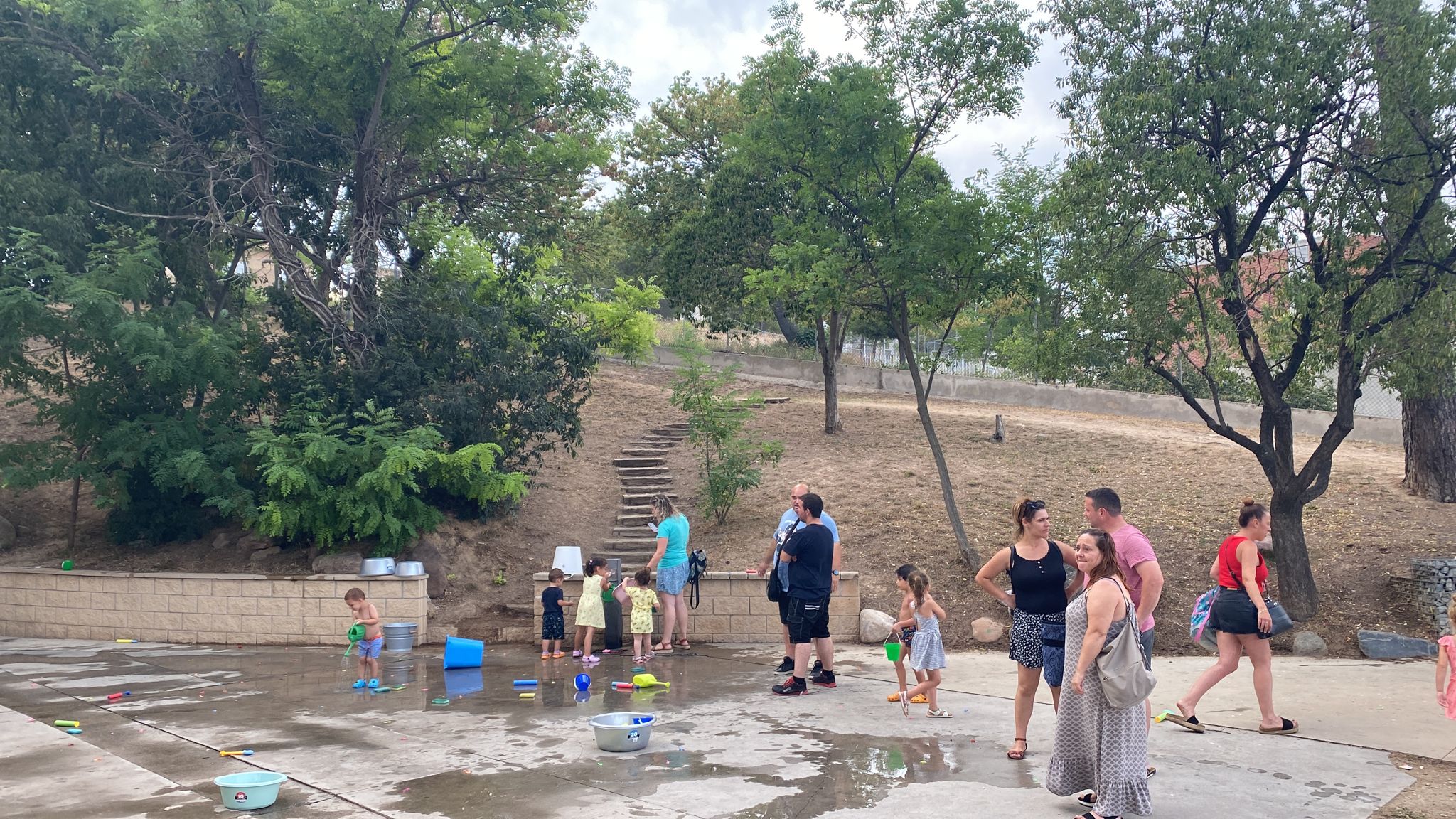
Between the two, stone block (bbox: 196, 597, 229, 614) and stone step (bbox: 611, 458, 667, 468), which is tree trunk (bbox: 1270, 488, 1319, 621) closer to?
stone step (bbox: 611, 458, 667, 468)

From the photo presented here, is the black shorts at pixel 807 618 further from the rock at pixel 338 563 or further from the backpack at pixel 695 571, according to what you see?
A: the rock at pixel 338 563

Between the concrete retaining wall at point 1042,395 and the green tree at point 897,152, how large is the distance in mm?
7517

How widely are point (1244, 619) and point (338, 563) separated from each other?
10.3 metres

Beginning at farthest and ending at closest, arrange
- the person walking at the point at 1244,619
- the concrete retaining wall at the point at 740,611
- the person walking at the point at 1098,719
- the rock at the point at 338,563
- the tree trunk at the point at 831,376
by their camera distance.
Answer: the tree trunk at the point at 831,376, the rock at the point at 338,563, the concrete retaining wall at the point at 740,611, the person walking at the point at 1244,619, the person walking at the point at 1098,719

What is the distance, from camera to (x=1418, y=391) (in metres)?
10.2

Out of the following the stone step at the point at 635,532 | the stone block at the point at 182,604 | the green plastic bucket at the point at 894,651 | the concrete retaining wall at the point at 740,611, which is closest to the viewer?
the green plastic bucket at the point at 894,651

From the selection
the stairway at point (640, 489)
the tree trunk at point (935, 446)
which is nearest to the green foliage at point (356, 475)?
the stairway at point (640, 489)

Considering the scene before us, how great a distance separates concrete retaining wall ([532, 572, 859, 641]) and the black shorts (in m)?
2.74

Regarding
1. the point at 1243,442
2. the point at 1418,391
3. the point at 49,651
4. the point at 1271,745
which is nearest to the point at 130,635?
the point at 49,651

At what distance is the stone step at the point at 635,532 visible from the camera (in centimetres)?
1471

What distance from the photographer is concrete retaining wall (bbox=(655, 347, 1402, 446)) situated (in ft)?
68.1

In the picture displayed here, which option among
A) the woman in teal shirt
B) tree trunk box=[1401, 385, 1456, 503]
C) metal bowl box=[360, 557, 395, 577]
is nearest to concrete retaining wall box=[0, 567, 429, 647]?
metal bowl box=[360, 557, 395, 577]

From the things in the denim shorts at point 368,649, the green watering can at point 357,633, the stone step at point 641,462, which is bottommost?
the denim shorts at point 368,649

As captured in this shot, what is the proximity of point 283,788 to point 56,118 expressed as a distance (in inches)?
523
